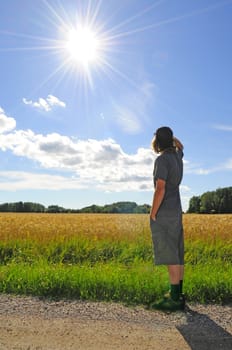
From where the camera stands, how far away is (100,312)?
4957 mm

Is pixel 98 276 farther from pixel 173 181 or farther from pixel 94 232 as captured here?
pixel 94 232

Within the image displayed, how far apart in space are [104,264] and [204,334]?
559 centimetres

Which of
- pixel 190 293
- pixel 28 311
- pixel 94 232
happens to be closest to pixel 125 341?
pixel 28 311

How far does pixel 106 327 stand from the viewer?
14.4 feet

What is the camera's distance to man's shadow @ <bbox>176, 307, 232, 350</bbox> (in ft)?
12.7

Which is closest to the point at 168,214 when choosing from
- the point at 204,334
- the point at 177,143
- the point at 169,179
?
the point at 169,179

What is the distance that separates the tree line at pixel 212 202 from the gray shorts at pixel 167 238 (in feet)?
220

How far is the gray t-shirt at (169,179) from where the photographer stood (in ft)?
17.1

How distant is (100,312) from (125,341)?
1023 mm

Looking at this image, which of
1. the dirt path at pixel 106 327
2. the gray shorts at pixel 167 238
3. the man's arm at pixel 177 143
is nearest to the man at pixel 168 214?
the gray shorts at pixel 167 238

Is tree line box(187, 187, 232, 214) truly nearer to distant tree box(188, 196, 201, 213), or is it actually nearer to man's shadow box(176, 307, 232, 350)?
distant tree box(188, 196, 201, 213)

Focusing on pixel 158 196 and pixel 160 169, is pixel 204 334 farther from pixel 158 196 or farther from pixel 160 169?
pixel 160 169

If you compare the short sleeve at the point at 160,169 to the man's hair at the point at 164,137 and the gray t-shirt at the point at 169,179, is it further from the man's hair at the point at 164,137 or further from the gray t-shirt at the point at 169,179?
the man's hair at the point at 164,137

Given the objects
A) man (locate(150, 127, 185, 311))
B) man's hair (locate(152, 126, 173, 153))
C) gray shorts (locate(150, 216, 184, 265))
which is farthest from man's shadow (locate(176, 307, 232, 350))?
man's hair (locate(152, 126, 173, 153))
